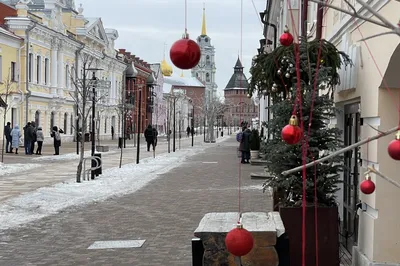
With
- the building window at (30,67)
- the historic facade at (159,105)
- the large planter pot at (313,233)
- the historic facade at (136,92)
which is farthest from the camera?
the historic facade at (159,105)

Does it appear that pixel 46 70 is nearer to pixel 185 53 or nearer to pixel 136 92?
pixel 136 92

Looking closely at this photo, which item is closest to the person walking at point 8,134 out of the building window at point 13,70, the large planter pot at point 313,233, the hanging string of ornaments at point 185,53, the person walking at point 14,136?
the person walking at point 14,136

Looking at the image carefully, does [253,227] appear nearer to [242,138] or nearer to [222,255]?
[222,255]

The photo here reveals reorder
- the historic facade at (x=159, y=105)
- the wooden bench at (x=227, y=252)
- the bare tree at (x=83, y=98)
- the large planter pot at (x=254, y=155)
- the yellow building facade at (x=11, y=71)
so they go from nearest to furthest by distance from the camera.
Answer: the wooden bench at (x=227, y=252)
the bare tree at (x=83, y=98)
the large planter pot at (x=254, y=155)
the yellow building facade at (x=11, y=71)
the historic facade at (x=159, y=105)

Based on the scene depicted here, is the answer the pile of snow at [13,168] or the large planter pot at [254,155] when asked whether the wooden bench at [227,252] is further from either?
the large planter pot at [254,155]

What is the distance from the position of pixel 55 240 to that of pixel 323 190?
14.4 feet

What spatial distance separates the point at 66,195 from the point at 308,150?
888 centimetres

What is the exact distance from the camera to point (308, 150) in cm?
679

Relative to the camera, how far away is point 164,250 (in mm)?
8359

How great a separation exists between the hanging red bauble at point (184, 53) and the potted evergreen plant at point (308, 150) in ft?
10.8

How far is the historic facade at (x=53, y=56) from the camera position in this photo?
141ft

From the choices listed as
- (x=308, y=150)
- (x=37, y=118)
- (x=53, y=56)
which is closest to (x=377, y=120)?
(x=308, y=150)

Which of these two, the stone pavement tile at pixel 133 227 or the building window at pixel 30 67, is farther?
the building window at pixel 30 67

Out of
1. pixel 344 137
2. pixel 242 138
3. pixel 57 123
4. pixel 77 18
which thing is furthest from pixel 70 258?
pixel 77 18
